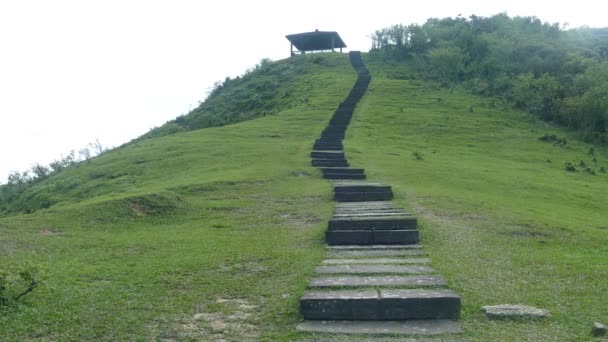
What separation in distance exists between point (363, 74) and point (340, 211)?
52.9 m

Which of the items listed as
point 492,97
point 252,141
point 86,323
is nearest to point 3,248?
point 86,323

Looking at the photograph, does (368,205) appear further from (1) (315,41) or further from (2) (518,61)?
(1) (315,41)

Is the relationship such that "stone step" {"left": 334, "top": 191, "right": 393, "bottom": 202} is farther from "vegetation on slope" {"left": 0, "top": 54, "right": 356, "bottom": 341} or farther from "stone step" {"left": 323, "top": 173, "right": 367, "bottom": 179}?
"stone step" {"left": 323, "top": 173, "right": 367, "bottom": 179}

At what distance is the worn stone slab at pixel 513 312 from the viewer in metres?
A: 7.76

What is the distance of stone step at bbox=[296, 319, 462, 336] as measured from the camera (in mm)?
7338

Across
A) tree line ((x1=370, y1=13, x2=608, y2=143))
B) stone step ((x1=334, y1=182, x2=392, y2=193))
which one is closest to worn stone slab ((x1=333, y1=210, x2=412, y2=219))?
stone step ((x1=334, y1=182, x2=392, y2=193))

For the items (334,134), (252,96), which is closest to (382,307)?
(334,134)

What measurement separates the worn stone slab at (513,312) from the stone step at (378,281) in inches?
37.5

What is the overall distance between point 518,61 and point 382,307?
6307cm

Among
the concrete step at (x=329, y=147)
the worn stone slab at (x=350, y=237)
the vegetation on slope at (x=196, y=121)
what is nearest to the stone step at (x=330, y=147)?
the concrete step at (x=329, y=147)

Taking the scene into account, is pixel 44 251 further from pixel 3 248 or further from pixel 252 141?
pixel 252 141

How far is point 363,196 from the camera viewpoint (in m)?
18.6

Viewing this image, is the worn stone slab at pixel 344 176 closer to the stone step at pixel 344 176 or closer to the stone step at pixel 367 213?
the stone step at pixel 344 176

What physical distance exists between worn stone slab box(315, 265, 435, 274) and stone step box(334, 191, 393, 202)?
843 centimetres
